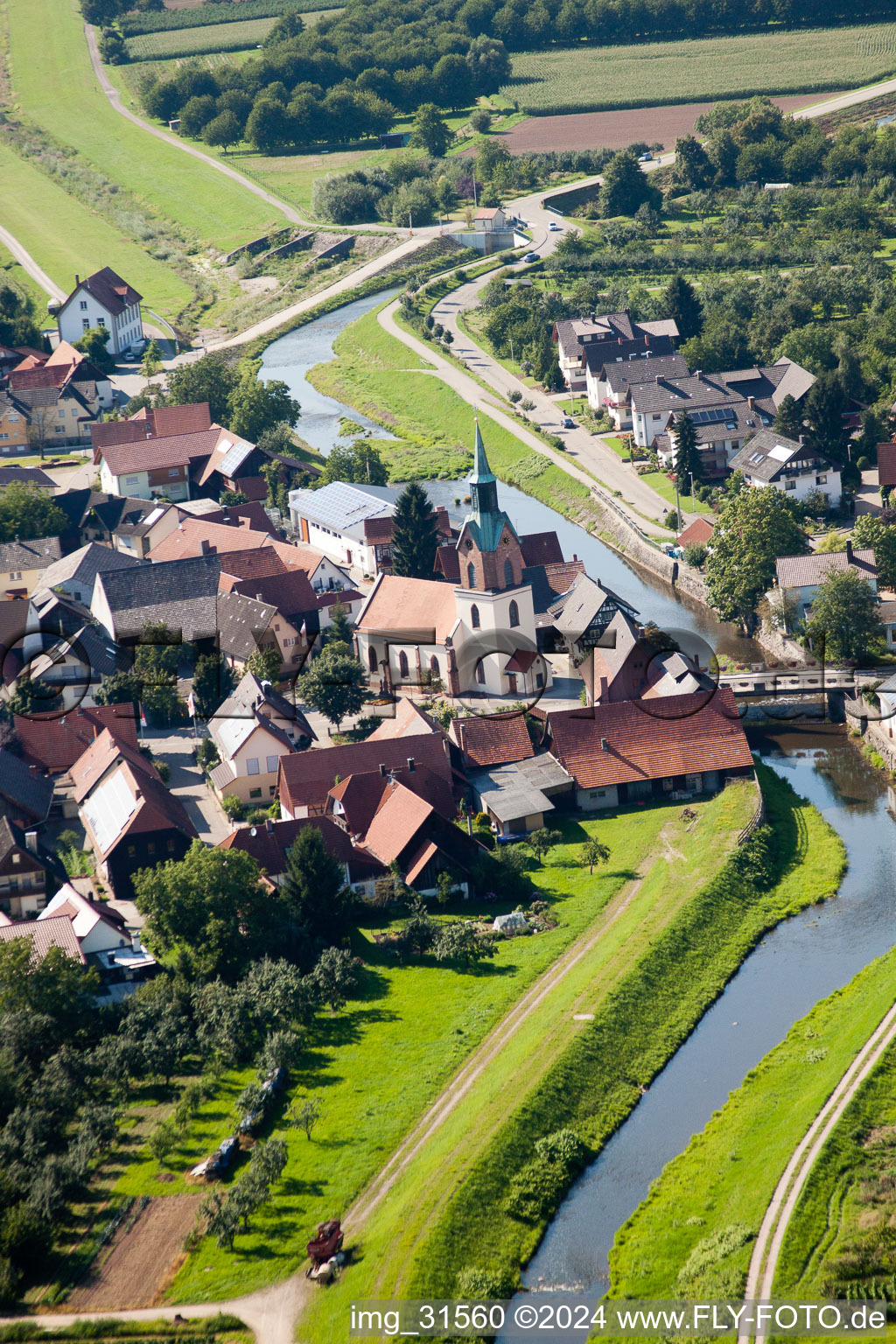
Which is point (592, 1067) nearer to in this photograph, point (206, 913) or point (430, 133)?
point (206, 913)

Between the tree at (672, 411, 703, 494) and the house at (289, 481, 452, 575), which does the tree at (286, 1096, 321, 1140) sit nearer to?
the house at (289, 481, 452, 575)

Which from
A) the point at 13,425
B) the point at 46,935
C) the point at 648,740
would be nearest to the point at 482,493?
the point at 648,740

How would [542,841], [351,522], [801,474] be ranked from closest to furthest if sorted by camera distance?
[542,841], [351,522], [801,474]

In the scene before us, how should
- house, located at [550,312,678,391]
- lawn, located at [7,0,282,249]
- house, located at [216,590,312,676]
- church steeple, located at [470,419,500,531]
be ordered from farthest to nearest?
lawn, located at [7,0,282,249] < house, located at [550,312,678,391] < house, located at [216,590,312,676] < church steeple, located at [470,419,500,531]

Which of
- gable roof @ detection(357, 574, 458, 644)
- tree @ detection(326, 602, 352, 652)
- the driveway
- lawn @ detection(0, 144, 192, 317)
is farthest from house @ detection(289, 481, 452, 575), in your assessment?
lawn @ detection(0, 144, 192, 317)

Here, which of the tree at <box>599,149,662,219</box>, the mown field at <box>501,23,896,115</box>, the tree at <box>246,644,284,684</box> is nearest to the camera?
the tree at <box>246,644,284,684</box>

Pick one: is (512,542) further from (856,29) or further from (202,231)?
(856,29)
